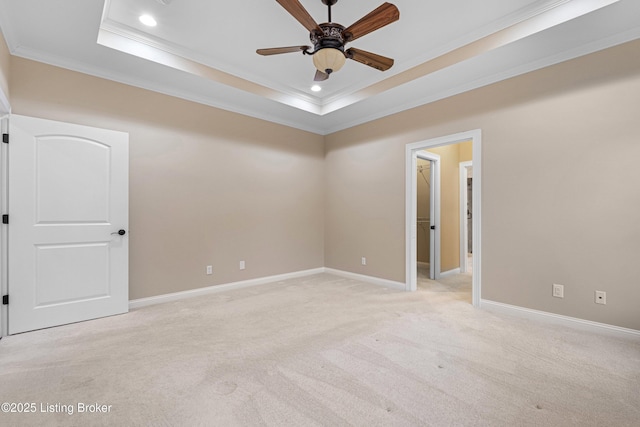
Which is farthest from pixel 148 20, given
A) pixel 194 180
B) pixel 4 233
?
pixel 4 233

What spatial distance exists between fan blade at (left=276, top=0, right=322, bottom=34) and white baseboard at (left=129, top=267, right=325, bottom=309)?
3404mm

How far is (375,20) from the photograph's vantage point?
2062mm

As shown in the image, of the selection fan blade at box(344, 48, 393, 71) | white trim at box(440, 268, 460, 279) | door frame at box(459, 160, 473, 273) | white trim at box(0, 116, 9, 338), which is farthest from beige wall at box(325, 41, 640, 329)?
white trim at box(0, 116, 9, 338)

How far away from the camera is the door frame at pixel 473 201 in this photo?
3393 mm

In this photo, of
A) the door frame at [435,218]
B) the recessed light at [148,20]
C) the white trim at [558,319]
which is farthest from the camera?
the door frame at [435,218]

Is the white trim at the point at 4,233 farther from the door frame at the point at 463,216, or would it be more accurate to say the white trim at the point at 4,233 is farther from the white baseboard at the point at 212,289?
the door frame at the point at 463,216

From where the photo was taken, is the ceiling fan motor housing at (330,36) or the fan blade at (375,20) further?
the ceiling fan motor housing at (330,36)

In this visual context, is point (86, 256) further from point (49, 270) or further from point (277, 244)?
point (277, 244)

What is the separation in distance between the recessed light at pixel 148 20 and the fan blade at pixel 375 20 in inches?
73.8

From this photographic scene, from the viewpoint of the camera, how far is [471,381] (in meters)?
1.91

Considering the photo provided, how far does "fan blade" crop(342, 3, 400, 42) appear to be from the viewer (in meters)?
1.94

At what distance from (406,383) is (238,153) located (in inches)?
144

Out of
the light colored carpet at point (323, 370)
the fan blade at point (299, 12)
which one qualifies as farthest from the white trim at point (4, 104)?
the fan blade at point (299, 12)

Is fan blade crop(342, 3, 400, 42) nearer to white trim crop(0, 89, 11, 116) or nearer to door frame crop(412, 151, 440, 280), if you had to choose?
white trim crop(0, 89, 11, 116)
